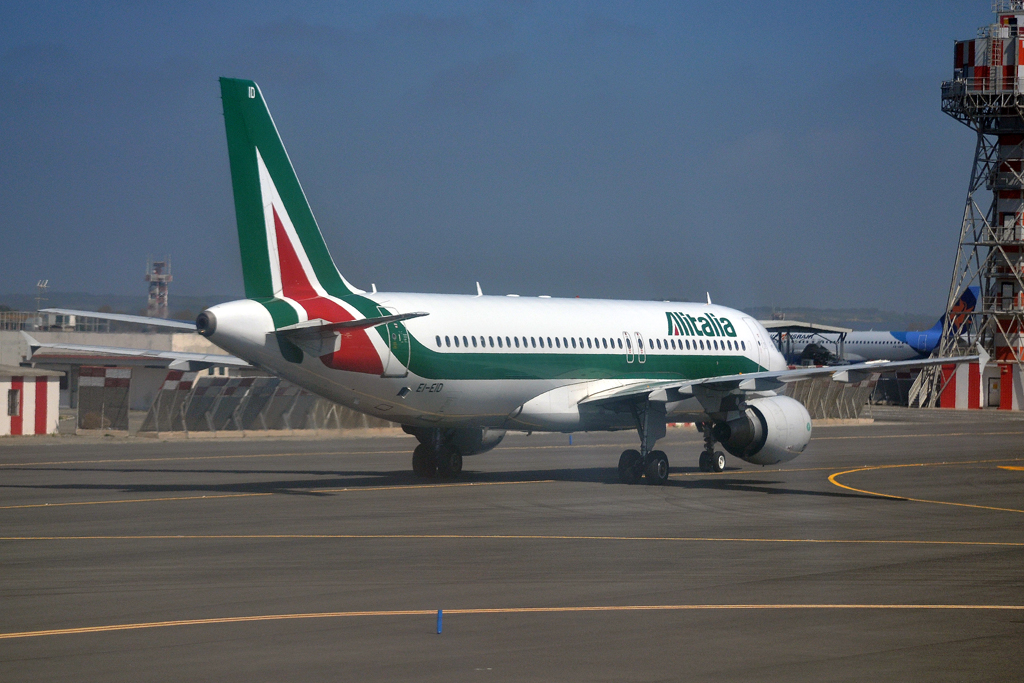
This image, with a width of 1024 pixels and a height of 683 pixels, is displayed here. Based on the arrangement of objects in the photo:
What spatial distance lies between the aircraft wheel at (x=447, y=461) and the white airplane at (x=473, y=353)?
35mm

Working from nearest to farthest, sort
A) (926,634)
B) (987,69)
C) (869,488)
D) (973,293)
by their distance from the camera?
(926,634) < (869,488) < (987,69) < (973,293)

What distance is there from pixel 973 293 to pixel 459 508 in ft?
256

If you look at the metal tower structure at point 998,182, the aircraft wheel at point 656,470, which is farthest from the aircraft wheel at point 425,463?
the metal tower structure at point 998,182

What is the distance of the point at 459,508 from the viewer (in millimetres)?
22734

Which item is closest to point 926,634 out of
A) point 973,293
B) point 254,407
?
point 254,407

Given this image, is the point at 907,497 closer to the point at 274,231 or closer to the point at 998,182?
the point at 274,231

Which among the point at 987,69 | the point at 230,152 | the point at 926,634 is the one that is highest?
the point at 987,69

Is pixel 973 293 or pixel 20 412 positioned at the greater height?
pixel 973 293

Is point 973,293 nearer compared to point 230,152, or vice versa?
point 230,152

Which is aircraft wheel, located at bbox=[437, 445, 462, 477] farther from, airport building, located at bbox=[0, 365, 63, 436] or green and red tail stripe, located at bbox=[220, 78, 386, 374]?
airport building, located at bbox=[0, 365, 63, 436]

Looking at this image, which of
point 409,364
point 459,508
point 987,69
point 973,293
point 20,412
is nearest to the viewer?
point 459,508

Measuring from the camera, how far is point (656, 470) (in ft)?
93.0

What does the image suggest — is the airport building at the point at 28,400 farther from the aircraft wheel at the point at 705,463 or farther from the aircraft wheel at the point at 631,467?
the aircraft wheel at the point at 705,463

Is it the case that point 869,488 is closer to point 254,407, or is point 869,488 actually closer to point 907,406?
point 254,407
